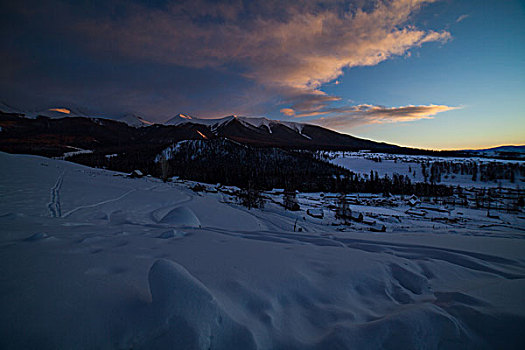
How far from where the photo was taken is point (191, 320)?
5.05 ft

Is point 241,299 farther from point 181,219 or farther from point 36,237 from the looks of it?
point 181,219

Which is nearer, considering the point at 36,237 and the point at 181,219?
the point at 36,237

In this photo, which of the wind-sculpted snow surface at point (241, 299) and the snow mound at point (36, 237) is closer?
the wind-sculpted snow surface at point (241, 299)

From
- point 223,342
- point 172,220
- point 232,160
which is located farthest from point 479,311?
point 232,160

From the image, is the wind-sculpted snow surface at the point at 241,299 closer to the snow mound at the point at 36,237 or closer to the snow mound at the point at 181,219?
the snow mound at the point at 36,237

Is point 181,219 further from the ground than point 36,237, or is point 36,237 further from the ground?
point 36,237

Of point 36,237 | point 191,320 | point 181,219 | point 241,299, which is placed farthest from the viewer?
point 181,219

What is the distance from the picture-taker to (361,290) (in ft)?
8.39

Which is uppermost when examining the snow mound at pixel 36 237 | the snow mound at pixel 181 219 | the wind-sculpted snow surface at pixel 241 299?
the snow mound at pixel 36 237

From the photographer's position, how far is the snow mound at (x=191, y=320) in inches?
56.4

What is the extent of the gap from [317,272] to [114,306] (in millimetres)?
2360

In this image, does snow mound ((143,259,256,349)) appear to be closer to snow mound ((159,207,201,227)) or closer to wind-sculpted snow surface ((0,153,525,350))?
wind-sculpted snow surface ((0,153,525,350))

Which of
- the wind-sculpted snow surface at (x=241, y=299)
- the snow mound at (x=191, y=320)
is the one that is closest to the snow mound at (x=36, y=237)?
the wind-sculpted snow surface at (x=241, y=299)

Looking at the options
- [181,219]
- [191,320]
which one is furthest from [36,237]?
[181,219]
